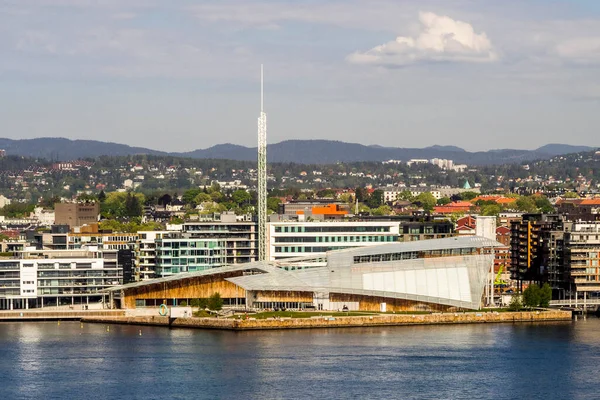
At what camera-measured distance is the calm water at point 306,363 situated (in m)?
58.9

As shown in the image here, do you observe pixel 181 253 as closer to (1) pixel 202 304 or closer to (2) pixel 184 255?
(2) pixel 184 255

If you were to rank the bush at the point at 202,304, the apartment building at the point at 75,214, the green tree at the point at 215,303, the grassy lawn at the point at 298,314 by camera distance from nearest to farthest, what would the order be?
1. the grassy lawn at the point at 298,314
2. the green tree at the point at 215,303
3. the bush at the point at 202,304
4. the apartment building at the point at 75,214

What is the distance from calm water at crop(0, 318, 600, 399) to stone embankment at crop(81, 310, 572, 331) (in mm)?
1625

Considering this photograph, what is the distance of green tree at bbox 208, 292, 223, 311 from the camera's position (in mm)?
83750

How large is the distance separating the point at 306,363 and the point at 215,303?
64.0ft

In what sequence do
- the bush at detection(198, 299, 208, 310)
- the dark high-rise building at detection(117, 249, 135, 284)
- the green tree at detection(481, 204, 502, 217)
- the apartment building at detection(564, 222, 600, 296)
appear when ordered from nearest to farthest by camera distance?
the bush at detection(198, 299, 208, 310), the apartment building at detection(564, 222, 600, 296), the dark high-rise building at detection(117, 249, 135, 284), the green tree at detection(481, 204, 502, 217)

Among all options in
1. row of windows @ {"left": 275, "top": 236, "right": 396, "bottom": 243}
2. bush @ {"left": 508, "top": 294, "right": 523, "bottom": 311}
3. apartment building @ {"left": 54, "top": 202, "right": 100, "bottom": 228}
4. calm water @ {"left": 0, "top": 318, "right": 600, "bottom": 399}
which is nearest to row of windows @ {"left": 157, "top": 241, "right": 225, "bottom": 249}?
row of windows @ {"left": 275, "top": 236, "right": 396, "bottom": 243}

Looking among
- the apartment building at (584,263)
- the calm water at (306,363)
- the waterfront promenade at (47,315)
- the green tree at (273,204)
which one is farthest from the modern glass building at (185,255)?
the green tree at (273,204)

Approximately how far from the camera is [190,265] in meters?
94.4

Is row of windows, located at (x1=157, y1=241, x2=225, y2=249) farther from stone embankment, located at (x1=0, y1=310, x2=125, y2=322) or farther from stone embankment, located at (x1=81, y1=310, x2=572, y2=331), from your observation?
stone embankment, located at (x1=81, y1=310, x2=572, y2=331)

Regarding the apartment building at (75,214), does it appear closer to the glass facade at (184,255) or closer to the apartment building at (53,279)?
the glass facade at (184,255)

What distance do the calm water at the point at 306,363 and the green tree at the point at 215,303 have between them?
4067 millimetres

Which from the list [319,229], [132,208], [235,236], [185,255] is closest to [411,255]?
[319,229]

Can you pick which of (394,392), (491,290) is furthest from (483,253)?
(394,392)
